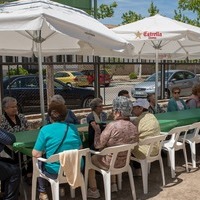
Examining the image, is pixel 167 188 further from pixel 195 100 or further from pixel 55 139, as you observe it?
pixel 195 100

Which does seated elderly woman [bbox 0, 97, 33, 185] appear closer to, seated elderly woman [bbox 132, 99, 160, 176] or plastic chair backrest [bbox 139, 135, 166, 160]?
seated elderly woman [bbox 132, 99, 160, 176]

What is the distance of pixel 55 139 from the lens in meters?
4.05

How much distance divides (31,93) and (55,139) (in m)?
5.91

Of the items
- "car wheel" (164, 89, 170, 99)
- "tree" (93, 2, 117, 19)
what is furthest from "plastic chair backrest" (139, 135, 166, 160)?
"tree" (93, 2, 117, 19)

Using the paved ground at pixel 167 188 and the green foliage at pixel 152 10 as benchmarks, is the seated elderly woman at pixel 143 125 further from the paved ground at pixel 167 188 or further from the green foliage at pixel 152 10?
the green foliage at pixel 152 10

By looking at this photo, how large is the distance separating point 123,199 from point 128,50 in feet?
6.81

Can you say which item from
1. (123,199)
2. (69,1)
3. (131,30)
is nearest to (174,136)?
(123,199)

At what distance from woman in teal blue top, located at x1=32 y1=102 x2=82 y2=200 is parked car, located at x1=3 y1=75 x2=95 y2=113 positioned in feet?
15.6

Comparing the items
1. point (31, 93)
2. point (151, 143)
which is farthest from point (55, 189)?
point (31, 93)

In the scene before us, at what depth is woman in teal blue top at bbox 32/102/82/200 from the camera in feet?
13.2

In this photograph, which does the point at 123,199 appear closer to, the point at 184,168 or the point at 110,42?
the point at 184,168

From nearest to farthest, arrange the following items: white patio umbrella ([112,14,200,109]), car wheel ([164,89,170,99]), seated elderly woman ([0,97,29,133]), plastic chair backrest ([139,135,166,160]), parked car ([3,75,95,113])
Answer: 1. plastic chair backrest ([139,135,166,160])
2. seated elderly woman ([0,97,29,133])
3. white patio umbrella ([112,14,200,109])
4. parked car ([3,75,95,113])
5. car wheel ([164,89,170,99])

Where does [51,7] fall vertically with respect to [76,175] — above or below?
above

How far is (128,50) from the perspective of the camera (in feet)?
16.4
